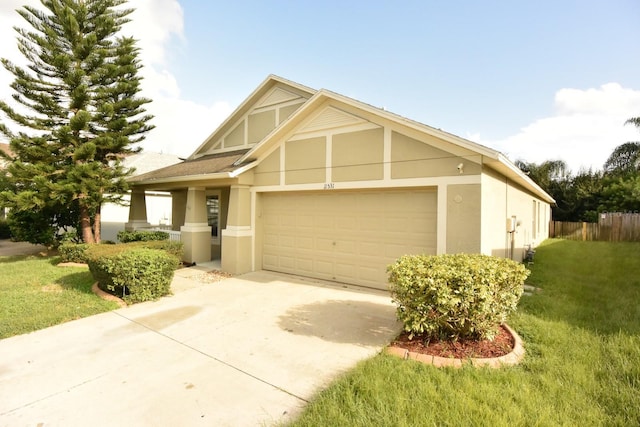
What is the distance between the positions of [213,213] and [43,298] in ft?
20.9

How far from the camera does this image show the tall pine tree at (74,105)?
9859 millimetres

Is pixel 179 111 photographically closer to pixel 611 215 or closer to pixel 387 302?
pixel 387 302

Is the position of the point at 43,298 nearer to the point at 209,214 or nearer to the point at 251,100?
the point at 209,214

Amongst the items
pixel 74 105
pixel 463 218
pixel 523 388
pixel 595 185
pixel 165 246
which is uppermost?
pixel 74 105

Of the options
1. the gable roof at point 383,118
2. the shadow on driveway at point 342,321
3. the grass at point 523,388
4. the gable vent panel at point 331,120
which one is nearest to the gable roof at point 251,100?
the gable roof at point 383,118

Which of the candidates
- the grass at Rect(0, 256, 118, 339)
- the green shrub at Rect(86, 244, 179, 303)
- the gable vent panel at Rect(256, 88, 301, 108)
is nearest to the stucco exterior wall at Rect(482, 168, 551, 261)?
the green shrub at Rect(86, 244, 179, 303)

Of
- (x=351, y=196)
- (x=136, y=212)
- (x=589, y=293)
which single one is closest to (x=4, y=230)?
(x=136, y=212)

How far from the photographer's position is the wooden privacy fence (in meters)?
18.2

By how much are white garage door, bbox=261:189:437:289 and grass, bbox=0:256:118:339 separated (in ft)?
14.8

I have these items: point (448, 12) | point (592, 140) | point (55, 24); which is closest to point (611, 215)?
point (592, 140)

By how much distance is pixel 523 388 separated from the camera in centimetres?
315

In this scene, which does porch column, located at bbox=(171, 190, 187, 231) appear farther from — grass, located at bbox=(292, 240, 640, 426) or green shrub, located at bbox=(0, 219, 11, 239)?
Answer: green shrub, located at bbox=(0, 219, 11, 239)

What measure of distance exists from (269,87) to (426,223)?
8.40 metres

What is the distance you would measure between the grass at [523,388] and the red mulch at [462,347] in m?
0.27
